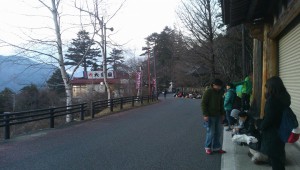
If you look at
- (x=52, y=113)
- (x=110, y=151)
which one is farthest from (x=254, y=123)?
(x=52, y=113)

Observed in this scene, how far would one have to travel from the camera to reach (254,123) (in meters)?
8.18

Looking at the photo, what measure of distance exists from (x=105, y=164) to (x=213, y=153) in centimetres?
263

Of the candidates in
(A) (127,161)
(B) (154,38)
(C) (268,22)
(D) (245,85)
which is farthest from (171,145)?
(B) (154,38)

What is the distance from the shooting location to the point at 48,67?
20875mm

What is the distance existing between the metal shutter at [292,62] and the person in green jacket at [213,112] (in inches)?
78.0

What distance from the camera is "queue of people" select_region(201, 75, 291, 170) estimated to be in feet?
16.4

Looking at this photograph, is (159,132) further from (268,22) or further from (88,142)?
(268,22)

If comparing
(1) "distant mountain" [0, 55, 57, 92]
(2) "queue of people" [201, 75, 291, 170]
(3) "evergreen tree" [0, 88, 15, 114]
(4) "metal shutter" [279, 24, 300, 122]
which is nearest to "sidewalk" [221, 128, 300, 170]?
(2) "queue of people" [201, 75, 291, 170]

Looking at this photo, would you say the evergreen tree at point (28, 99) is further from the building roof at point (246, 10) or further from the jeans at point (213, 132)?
the jeans at point (213, 132)

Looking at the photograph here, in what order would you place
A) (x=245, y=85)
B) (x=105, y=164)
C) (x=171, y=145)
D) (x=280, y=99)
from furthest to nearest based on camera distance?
(x=245, y=85)
(x=171, y=145)
(x=105, y=164)
(x=280, y=99)

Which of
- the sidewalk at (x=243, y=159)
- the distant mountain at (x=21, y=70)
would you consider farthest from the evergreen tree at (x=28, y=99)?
the sidewalk at (x=243, y=159)

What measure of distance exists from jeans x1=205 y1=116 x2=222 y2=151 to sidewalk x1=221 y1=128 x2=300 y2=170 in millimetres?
356

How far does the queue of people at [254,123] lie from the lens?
501 cm

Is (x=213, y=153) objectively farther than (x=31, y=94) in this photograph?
No
